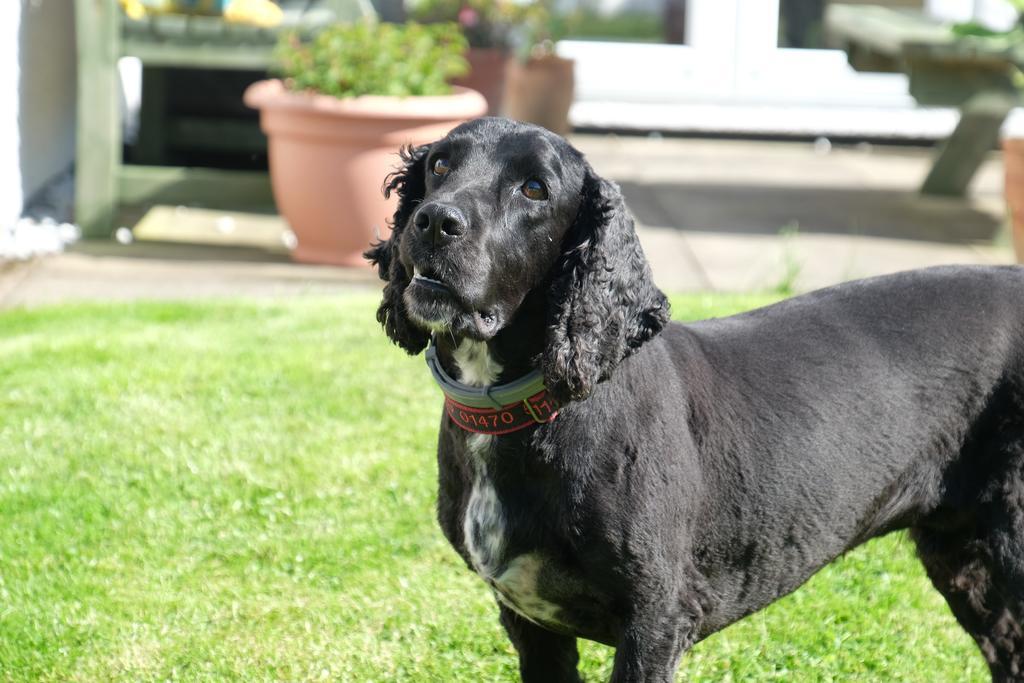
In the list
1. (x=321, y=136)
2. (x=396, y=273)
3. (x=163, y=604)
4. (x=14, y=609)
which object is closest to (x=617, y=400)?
(x=396, y=273)

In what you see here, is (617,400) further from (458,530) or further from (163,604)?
(163,604)

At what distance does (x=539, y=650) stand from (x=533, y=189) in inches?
46.6

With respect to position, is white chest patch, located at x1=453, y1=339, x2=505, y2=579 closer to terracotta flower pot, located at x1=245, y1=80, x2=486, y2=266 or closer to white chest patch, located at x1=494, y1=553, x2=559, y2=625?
white chest patch, located at x1=494, y1=553, x2=559, y2=625

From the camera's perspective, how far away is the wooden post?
7590 millimetres

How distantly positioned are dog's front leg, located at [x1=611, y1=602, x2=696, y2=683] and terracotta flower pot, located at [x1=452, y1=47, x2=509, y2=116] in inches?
267

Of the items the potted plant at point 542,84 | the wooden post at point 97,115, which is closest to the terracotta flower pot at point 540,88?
the potted plant at point 542,84

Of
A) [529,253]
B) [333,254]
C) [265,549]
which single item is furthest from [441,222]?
[333,254]

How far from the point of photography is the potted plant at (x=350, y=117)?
23.3 ft

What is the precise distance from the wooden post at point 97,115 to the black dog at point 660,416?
17.2 feet

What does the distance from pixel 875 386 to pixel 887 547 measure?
1.62 metres

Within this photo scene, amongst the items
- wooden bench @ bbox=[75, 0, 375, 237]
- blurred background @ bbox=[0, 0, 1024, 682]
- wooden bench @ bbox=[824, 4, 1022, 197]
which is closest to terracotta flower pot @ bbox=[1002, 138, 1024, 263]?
blurred background @ bbox=[0, 0, 1024, 682]

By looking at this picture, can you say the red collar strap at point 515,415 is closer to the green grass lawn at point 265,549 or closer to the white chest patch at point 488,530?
the white chest patch at point 488,530

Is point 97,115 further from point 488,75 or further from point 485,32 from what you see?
point 485,32

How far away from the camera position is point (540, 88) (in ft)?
33.4
